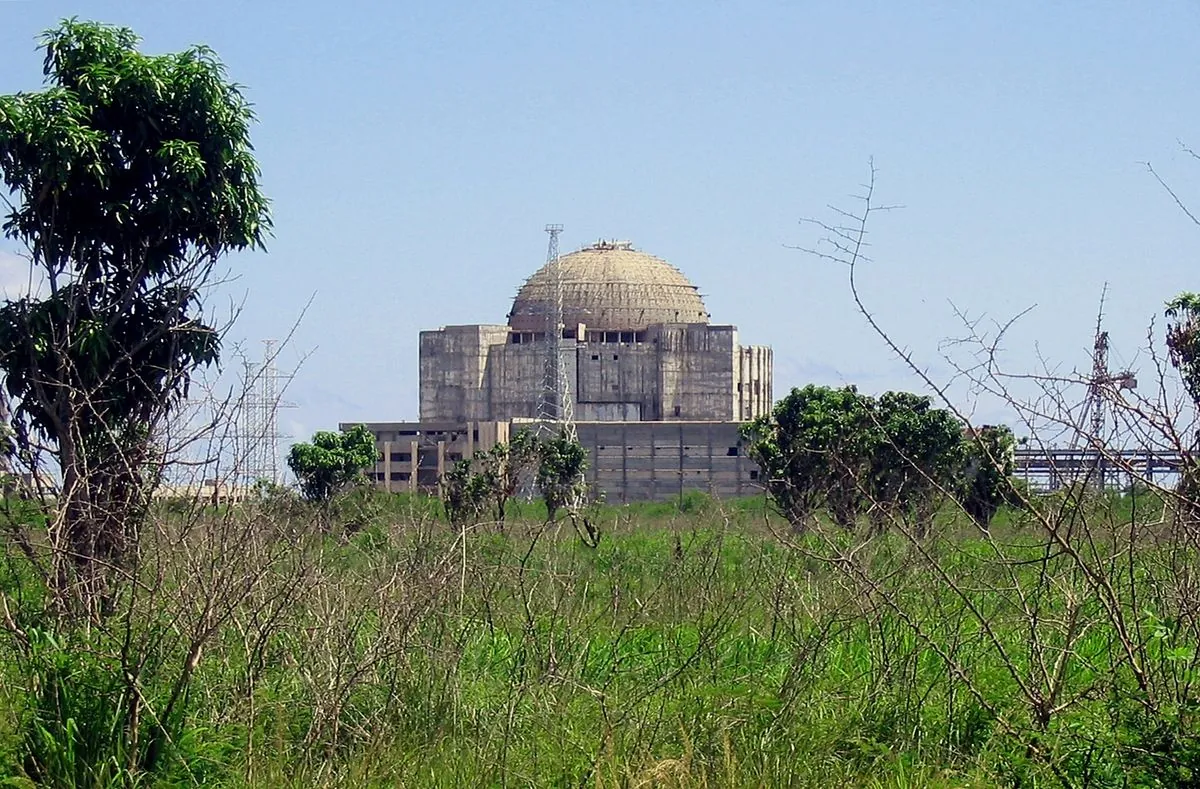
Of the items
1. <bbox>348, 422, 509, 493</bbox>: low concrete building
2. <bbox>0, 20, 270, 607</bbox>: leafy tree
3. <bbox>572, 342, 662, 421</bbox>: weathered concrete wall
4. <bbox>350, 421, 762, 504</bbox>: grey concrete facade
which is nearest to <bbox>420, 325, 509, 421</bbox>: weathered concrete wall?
<bbox>348, 422, 509, 493</bbox>: low concrete building

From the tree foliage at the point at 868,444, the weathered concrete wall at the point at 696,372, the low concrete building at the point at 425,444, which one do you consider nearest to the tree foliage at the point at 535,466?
the tree foliage at the point at 868,444

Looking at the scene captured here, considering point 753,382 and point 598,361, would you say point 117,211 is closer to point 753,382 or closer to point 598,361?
point 598,361

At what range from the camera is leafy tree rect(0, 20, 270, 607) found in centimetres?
1105

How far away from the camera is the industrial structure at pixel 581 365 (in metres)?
90.7

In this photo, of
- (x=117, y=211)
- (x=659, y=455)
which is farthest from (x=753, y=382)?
(x=117, y=211)

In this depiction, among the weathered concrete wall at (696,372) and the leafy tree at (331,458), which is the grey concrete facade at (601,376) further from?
the leafy tree at (331,458)

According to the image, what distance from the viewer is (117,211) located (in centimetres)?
1147

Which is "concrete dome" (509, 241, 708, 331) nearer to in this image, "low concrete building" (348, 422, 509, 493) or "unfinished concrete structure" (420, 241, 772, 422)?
"unfinished concrete structure" (420, 241, 772, 422)

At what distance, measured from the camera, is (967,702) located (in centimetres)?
782

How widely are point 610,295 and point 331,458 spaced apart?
51.5 m

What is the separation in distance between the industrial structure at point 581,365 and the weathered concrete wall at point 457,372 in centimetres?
6

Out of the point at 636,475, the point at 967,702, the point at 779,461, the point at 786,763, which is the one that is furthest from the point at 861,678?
the point at 636,475

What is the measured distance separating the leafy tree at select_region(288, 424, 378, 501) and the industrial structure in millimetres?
35589

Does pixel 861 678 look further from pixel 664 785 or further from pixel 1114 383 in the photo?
pixel 1114 383
